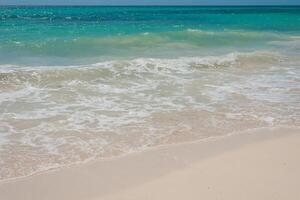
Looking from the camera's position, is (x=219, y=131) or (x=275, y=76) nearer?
(x=219, y=131)

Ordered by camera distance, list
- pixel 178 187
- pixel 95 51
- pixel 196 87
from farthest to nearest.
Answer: pixel 95 51 < pixel 196 87 < pixel 178 187

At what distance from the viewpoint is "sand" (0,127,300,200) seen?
4.12 meters

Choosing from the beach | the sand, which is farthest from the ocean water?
the sand

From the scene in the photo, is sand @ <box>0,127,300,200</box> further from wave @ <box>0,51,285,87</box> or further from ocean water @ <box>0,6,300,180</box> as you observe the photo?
wave @ <box>0,51,285,87</box>

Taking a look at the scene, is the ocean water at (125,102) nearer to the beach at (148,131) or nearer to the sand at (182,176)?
the beach at (148,131)

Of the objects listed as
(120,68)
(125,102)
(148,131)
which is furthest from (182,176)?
(120,68)

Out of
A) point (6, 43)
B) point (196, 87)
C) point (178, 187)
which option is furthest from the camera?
point (6, 43)

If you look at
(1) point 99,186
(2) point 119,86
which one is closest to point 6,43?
(2) point 119,86

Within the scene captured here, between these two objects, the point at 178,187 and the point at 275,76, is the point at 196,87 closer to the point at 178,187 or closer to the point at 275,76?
the point at 275,76

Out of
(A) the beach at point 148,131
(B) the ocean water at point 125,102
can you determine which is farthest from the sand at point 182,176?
(B) the ocean water at point 125,102

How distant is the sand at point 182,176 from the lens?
412cm

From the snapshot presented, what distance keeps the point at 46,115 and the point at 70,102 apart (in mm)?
1035

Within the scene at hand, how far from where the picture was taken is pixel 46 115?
696cm

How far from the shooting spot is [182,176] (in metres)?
4.55
